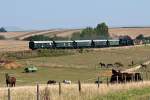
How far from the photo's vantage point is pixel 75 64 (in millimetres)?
97125

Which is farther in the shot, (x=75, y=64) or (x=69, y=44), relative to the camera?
(x=69, y=44)

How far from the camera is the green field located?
73.1 metres

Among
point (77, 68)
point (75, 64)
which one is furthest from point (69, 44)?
point (77, 68)

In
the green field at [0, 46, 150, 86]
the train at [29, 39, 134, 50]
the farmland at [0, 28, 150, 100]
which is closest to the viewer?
the farmland at [0, 28, 150, 100]

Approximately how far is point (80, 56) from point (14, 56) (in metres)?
13.5

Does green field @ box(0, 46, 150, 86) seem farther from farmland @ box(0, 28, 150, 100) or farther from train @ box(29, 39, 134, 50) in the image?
train @ box(29, 39, 134, 50)

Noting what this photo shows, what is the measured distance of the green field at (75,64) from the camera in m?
73.1

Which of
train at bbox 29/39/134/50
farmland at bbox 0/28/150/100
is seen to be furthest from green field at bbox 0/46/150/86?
train at bbox 29/39/134/50

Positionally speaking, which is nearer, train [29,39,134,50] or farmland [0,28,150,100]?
farmland [0,28,150,100]

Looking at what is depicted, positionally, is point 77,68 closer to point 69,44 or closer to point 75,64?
point 75,64

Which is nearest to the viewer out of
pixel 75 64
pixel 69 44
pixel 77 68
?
pixel 77 68

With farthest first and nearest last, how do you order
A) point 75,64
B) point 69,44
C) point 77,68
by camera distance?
point 69,44, point 75,64, point 77,68

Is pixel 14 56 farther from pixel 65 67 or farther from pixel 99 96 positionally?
pixel 99 96

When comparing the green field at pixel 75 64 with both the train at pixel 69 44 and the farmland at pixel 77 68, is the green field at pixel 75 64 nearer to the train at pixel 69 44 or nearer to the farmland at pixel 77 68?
the farmland at pixel 77 68
